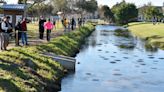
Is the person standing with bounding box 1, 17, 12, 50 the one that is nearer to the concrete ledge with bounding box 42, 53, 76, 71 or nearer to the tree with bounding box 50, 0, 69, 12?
the concrete ledge with bounding box 42, 53, 76, 71

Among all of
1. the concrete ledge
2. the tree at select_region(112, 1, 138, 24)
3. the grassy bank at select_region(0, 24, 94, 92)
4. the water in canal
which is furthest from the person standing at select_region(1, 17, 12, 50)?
the tree at select_region(112, 1, 138, 24)

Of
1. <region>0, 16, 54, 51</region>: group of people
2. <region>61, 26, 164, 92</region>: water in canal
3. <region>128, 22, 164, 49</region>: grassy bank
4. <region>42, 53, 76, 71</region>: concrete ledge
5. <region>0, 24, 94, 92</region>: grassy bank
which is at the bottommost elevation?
<region>128, 22, 164, 49</region>: grassy bank

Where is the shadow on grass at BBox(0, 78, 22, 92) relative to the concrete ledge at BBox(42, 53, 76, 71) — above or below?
above

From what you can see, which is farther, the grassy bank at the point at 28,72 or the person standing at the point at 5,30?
the person standing at the point at 5,30

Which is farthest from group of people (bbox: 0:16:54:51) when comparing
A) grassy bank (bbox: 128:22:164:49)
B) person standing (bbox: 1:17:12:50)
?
grassy bank (bbox: 128:22:164:49)

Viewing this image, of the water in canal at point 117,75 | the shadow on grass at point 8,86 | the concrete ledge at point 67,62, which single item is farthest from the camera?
the concrete ledge at point 67,62

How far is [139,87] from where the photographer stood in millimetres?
22062

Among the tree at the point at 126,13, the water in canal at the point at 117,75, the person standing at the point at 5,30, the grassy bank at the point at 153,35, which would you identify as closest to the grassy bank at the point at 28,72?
the water in canal at the point at 117,75

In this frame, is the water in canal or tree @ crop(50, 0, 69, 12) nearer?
the water in canal

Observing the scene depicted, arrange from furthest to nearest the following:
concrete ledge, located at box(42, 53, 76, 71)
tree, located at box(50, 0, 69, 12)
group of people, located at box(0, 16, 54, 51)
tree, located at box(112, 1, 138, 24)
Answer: tree, located at box(112, 1, 138, 24)
tree, located at box(50, 0, 69, 12)
concrete ledge, located at box(42, 53, 76, 71)
group of people, located at box(0, 16, 54, 51)

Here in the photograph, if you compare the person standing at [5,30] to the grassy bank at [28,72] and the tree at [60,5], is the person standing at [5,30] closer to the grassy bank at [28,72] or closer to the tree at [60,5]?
the grassy bank at [28,72]

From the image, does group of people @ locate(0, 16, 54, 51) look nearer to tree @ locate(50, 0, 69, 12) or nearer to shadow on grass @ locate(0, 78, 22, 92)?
shadow on grass @ locate(0, 78, 22, 92)

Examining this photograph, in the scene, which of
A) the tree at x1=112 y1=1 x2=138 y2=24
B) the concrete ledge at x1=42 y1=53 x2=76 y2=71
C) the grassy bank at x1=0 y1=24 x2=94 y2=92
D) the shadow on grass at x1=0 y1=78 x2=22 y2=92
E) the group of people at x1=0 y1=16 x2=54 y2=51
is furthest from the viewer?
the tree at x1=112 y1=1 x2=138 y2=24

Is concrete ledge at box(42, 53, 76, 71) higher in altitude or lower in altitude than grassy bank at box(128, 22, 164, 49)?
higher
